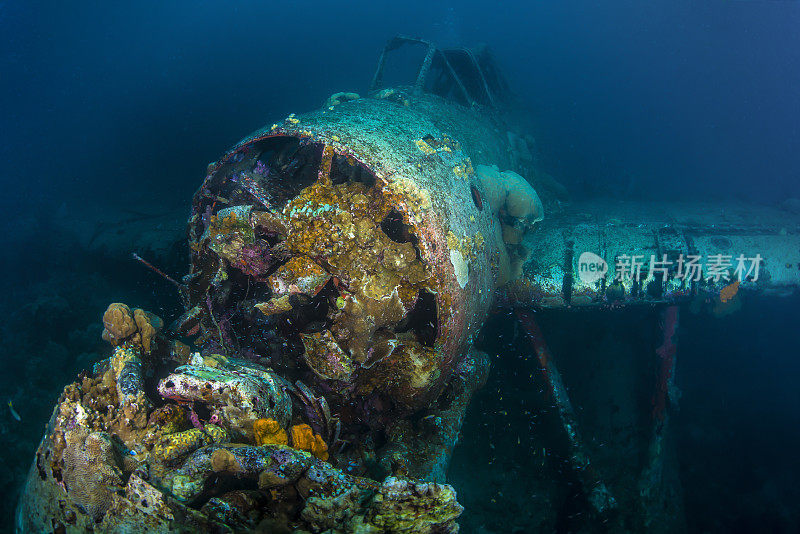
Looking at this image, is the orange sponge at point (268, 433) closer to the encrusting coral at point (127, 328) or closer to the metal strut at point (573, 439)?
the encrusting coral at point (127, 328)

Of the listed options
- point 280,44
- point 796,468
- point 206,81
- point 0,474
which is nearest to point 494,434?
point 796,468

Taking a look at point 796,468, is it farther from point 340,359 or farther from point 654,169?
point 654,169

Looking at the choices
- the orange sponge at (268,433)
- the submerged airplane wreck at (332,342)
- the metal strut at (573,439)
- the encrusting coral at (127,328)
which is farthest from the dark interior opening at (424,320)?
the metal strut at (573,439)

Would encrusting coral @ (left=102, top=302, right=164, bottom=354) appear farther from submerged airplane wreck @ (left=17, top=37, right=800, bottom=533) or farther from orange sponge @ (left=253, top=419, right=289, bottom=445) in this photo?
orange sponge @ (left=253, top=419, right=289, bottom=445)

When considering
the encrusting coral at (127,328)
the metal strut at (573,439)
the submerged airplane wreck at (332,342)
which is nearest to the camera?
the submerged airplane wreck at (332,342)

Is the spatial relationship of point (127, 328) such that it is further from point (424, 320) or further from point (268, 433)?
point (424, 320)

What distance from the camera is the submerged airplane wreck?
159cm

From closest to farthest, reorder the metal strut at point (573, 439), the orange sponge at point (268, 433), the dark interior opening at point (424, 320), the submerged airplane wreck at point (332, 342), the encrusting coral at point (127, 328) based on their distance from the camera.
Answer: the submerged airplane wreck at point (332, 342)
the orange sponge at point (268, 433)
the encrusting coral at point (127, 328)
the dark interior opening at point (424, 320)
the metal strut at point (573, 439)

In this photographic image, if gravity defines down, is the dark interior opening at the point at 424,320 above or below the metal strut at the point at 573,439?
above

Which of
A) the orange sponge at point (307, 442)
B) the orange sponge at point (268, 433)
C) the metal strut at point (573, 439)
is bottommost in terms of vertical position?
the metal strut at point (573, 439)

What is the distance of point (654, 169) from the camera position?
19.8 m

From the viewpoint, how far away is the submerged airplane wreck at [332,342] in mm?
1590

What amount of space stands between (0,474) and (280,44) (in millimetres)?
32137

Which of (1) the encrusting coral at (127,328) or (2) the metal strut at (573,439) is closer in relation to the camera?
(1) the encrusting coral at (127,328)
